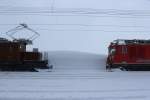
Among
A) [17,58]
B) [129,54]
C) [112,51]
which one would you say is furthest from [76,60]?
[17,58]

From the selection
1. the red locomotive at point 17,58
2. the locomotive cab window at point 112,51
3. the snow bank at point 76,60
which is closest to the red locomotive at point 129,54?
the locomotive cab window at point 112,51

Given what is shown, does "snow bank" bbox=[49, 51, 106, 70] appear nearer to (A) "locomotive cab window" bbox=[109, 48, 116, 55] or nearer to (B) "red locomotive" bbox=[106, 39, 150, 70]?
(A) "locomotive cab window" bbox=[109, 48, 116, 55]

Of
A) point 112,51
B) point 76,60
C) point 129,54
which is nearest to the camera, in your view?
point 129,54

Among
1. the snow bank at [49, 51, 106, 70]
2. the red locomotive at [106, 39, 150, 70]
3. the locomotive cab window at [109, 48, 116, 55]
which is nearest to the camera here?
the red locomotive at [106, 39, 150, 70]

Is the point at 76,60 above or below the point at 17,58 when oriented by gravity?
below

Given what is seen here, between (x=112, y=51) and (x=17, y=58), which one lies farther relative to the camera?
(x=112, y=51)

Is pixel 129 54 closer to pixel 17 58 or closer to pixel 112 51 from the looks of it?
pixel 112 51

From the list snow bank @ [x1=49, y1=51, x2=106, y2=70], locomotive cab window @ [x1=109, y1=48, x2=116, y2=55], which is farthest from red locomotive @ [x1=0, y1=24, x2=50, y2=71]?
locomotive cab window @ [x1=109, y1=48, x2=116, y2=55]

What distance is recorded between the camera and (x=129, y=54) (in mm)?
22219

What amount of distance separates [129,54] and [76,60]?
18.3 ft

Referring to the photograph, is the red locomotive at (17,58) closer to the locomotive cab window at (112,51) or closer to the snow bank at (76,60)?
the snow bank at (76,60)

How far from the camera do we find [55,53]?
28.5 m

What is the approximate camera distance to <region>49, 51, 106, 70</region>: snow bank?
80.9 ft

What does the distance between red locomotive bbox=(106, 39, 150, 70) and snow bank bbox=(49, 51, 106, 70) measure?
1889 millimetres
